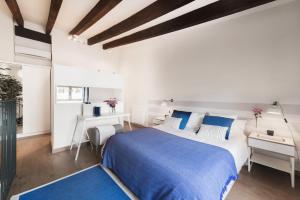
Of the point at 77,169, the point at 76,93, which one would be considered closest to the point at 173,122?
the point at 77,169

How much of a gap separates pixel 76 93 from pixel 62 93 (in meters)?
0.35

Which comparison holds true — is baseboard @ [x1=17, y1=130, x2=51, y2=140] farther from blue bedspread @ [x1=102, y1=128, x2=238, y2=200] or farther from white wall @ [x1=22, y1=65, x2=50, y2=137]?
blue bedspread @ [x1=102, y1=128, x2=238, y2=200]

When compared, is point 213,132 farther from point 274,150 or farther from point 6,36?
point 6,36

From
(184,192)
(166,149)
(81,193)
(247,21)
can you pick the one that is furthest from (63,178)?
(247,21)

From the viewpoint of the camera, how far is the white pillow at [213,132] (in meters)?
2.44

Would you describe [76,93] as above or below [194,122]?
above

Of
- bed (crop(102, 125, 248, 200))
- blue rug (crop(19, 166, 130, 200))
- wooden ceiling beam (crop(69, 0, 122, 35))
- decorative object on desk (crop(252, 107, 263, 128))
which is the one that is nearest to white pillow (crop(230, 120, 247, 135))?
bed (crop(102, 125, 248, 200))

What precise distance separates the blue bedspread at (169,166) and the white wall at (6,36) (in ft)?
11.6

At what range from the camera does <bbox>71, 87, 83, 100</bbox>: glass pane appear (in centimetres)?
336

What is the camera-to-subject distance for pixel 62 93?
3.13 meters

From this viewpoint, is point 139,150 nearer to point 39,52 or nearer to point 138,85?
point 138,85

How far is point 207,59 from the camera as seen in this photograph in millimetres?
3301

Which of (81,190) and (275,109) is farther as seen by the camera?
(275,109)

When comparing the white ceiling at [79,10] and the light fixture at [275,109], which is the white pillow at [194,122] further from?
the white ceiling at [79,10]
